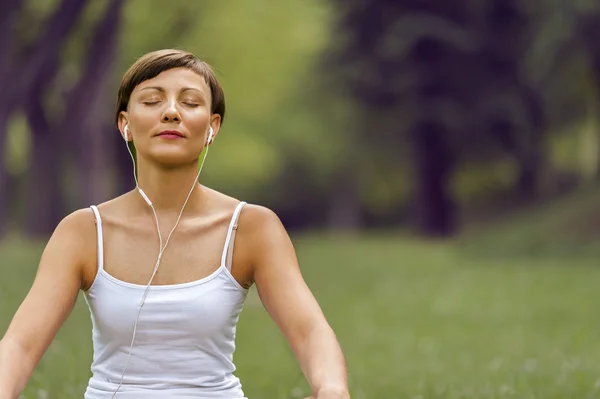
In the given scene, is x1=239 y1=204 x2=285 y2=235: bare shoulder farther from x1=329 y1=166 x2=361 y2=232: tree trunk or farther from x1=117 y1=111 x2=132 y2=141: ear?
x1=329 y1=166 x2=361 y2=232: tree trunk

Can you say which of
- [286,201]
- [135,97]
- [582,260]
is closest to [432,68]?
[582,260]

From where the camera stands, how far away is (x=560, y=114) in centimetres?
3281

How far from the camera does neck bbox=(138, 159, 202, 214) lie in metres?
4.20

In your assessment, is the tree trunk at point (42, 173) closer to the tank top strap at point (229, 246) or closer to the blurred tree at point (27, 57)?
the blurred tree at point (27, 57)

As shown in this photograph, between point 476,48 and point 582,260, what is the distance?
1240 cm

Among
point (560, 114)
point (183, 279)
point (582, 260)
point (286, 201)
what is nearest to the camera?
point (183, 279)

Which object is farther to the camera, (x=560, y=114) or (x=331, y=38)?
(x=331, y=38)

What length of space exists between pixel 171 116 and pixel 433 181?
3353cm

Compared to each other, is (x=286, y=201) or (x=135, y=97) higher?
(x=135, y=97)

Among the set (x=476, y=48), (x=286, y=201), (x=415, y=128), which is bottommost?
(x=286, y=201)

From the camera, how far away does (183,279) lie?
4.13 metres

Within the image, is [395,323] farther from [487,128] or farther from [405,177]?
[405,177]

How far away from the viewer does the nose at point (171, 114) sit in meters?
4.06

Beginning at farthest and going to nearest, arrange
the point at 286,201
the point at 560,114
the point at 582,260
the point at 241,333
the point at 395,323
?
1. the point at 286,201
2. the point at 560,114
3. the point at 582,260
4. the point at 395,323
5. the point at 241,333
